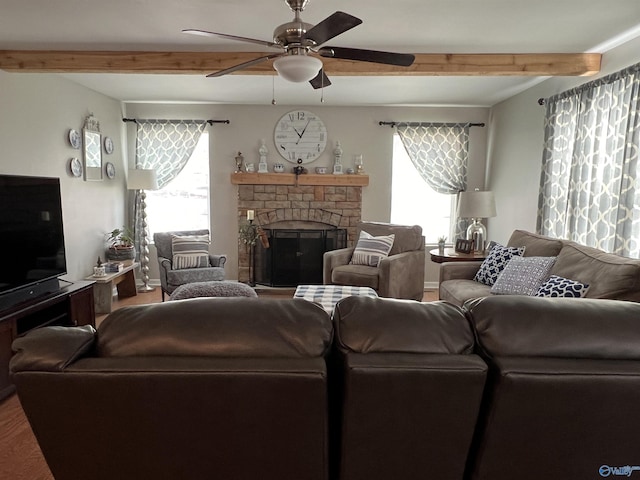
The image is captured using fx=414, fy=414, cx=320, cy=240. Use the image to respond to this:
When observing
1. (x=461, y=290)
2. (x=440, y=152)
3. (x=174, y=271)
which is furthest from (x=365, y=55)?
(x=440, y=152)

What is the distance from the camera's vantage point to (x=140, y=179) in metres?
→ 5.02

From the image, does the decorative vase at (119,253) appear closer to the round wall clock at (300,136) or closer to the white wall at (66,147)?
the white wall at (66,147)

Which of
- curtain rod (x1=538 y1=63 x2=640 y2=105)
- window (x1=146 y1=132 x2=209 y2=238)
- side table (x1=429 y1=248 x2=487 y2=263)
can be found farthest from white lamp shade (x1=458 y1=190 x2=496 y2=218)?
window (x1=146 y1=132 x2=209 y2=238)

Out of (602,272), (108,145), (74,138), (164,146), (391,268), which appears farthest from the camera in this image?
(164,146)

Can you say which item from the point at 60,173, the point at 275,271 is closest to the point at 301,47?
the point at 60,173

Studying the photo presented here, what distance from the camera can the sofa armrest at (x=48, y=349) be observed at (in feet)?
3.09

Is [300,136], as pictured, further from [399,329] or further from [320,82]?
[399,329]

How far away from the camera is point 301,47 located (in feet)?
6.94

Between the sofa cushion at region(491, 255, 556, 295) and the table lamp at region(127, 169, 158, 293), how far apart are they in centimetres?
404

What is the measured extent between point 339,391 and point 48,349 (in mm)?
702

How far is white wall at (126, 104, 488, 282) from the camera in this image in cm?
543

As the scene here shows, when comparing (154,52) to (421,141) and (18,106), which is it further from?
(421,141)

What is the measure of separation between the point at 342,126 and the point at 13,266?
393 cm

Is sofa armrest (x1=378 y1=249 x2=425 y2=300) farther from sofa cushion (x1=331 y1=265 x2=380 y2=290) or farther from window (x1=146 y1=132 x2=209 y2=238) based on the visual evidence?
window (x1=146 y1=132 x2=209 y2=238)
